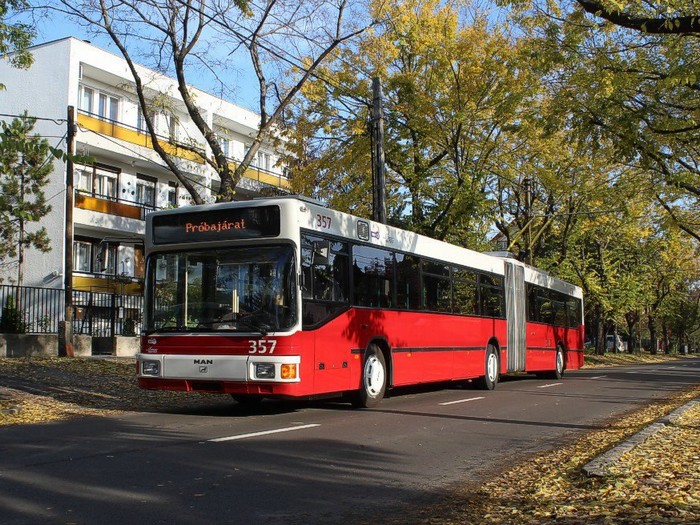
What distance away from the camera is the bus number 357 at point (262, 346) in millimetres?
10234

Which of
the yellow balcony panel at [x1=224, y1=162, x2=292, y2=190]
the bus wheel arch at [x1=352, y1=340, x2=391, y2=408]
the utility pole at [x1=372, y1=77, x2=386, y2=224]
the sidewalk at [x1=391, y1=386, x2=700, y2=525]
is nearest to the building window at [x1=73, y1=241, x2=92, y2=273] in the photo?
the yellow balcony panel at [x1=224, y1=162, x2=292, y2=190]

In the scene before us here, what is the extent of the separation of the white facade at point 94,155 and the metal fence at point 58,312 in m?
1.50

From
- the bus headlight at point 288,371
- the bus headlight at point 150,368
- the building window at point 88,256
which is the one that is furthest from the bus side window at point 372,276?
the building window at point 88,256

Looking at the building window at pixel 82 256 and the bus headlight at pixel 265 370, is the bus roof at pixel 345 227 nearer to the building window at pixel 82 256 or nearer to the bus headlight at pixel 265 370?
the bus headlight at pixel 265 370

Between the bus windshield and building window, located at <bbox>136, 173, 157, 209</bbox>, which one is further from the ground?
building window, located at <bbox>136, 173, 157, 209</bbox>

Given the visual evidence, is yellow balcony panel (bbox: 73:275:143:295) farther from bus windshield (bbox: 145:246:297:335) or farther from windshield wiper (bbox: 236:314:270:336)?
windshield wiper (bbox: 236:314:270:336)

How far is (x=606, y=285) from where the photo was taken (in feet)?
132

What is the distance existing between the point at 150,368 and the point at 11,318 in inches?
406

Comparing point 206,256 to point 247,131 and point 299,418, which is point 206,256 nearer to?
point 299,418

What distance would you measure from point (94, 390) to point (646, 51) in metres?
12.7

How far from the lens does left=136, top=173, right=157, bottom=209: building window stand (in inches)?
1272

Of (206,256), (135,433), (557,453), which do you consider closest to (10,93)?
(206,256)

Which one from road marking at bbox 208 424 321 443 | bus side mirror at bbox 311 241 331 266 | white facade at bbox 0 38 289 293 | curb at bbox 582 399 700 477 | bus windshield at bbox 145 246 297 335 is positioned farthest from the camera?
white facade at bbox 0 38 289 293

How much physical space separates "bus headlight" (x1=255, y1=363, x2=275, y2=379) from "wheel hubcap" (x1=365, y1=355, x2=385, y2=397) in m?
2.68
